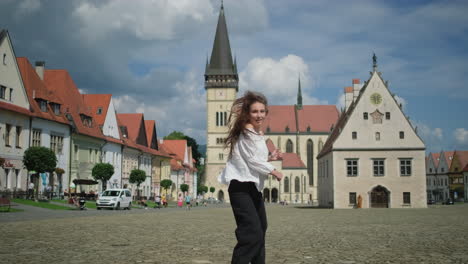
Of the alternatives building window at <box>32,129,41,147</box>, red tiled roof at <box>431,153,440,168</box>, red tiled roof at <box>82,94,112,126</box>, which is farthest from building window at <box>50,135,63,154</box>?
red tiled roof at <box>431,153,440,168</box>

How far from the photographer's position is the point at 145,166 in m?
64.5

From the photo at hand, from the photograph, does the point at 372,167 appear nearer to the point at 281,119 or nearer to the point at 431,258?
the point at 431,258

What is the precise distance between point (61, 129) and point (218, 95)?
70114 millimetres

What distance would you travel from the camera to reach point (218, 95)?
11025 cm

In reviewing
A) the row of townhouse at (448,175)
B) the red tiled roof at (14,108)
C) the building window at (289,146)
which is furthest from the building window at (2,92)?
the row of townhouse at (448,175)

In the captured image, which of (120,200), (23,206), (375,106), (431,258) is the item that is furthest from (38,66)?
(431,258)

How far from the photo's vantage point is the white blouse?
17.9ft

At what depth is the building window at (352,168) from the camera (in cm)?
4906

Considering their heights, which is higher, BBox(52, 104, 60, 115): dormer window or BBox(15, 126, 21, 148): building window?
BBox(52, 104, 60, 115): dormer window

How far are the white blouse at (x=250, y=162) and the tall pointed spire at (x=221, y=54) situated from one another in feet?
340

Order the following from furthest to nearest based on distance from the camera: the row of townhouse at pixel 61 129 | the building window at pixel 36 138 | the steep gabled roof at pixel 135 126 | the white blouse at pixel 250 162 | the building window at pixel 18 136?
the steep gabled roof at pixel 135 126 → the building window at pixel 36 138 → the building window at pixel 18 136 → the row of townhouse at pixel 61 129 → the white blouse at pixel 250 162

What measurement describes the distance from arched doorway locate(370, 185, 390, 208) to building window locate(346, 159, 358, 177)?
98.3 inches

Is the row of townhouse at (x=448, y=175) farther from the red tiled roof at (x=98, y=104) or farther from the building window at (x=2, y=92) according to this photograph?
the building window at (x=2, y=92)

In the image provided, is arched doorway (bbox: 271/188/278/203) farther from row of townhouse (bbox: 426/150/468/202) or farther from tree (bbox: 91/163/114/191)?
tree (bbox: 91/163/114/191)
